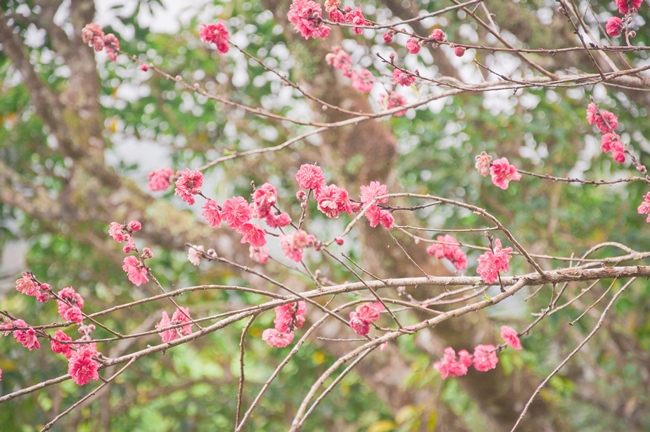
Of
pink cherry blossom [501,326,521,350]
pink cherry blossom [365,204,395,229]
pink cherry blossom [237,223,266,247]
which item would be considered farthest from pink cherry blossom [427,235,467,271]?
pink cherry blossom [237,223,266,247]

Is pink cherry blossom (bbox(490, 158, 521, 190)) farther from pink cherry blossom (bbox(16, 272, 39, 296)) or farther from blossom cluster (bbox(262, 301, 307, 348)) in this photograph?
Answer: pink cherry blossom (bbox(16, 272, 39, 296))

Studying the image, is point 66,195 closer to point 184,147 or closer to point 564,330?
point 184,147

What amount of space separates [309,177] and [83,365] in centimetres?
51

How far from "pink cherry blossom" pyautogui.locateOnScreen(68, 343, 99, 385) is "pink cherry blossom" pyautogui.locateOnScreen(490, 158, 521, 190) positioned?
87cm

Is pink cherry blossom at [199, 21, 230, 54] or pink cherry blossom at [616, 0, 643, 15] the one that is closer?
pink cherry blossom at [616, 0, 643, 15]

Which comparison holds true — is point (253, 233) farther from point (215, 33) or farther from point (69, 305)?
point (215, 33)

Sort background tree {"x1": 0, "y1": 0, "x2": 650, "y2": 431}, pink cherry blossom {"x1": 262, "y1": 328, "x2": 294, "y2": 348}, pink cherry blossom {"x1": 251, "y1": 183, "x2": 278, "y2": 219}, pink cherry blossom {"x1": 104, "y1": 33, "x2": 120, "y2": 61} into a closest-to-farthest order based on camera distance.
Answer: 1. pink cherry blossom {"x1": 251, "y1": 183, "x2": 278, "y2": 219}
2. pink cherry blossom {"x1": 262, "y1": 328, "x2": 294, "y2": 348}
3. pink cherry blossom {"x1": 104, "y1": 33, "x2": 120, "y2": 61}
4. background tree {"x1": 0, "y1": 0, "x2": 650, "y2": 431}

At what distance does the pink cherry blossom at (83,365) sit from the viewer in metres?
1.01

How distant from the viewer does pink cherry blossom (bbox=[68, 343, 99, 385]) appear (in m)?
1.01

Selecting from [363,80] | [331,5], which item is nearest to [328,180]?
[363,80]

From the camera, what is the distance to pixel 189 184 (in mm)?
1144

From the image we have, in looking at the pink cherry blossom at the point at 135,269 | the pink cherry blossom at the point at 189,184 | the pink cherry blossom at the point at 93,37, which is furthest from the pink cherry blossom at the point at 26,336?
the pink cherry blossom at the point at 93,37

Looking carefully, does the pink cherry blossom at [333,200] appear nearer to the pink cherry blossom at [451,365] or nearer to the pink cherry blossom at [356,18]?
the pink cherry blossom at [356,18]

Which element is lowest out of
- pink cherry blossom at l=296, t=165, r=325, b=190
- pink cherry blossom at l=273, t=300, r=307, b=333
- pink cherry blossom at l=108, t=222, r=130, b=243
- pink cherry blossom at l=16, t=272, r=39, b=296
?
pink cherry blossom at l=273, t=300, r=307, b=333
